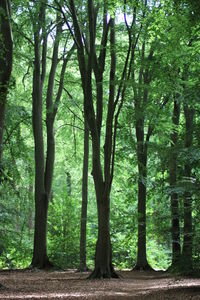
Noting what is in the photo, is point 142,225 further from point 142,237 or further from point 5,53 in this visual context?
point 5,53

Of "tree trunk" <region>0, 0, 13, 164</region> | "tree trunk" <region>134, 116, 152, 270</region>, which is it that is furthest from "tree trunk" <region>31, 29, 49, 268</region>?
"tree trunk" <region>0, 0, 13, 164</region>

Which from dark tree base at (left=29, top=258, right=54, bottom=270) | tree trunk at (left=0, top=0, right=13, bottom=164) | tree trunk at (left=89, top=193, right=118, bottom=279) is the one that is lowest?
dark tree base at (left=29, top=258, right=54, bottom=270)

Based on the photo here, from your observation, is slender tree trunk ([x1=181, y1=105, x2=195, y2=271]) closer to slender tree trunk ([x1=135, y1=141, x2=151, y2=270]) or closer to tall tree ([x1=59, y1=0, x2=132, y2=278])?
tall tree ([x1=59, y1=0, x2=132, y2=278])

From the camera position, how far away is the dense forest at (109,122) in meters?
10.0

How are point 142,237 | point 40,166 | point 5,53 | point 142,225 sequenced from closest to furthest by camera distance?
point 5,53 → point 40,166 → point 142,225 → point 142,237

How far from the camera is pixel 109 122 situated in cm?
1180

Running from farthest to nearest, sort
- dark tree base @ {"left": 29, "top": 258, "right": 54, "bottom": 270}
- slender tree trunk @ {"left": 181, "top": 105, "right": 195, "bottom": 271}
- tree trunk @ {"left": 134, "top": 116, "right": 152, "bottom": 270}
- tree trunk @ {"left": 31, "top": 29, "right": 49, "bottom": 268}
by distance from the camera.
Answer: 1. tree trunk @ {"left": 134, "top": 116, "right": 152, "bottom": 270}
2. tree trunk @ {"left": 31, "top": 29, "right": 49, "bottom": 268}
3. dark tree base @ {"left": 29, "top": 258, "right": 54, "bottom": 270}
4. slender tree trunk @ {"left": 181, "top": 105, "right": 195, "bottom": 271}

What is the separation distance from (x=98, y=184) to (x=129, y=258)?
9631 millimetres

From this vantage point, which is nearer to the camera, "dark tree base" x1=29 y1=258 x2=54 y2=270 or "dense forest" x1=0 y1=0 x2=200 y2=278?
"dense forest" x1=0 y1=0 x2=200 y2=278

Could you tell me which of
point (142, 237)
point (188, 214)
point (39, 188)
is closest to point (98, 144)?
point (188, 214)

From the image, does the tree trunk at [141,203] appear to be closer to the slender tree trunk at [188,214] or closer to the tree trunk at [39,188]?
the slender tree trunk at [188,214]

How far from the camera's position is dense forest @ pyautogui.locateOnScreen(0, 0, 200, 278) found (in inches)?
395

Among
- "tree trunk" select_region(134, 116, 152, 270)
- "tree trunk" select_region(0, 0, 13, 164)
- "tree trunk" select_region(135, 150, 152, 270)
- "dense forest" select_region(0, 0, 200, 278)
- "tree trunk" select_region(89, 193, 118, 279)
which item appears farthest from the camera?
"tree trunk" select_region(135, 150, 152, 270)

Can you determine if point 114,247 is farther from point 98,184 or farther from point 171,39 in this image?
point 171,39
